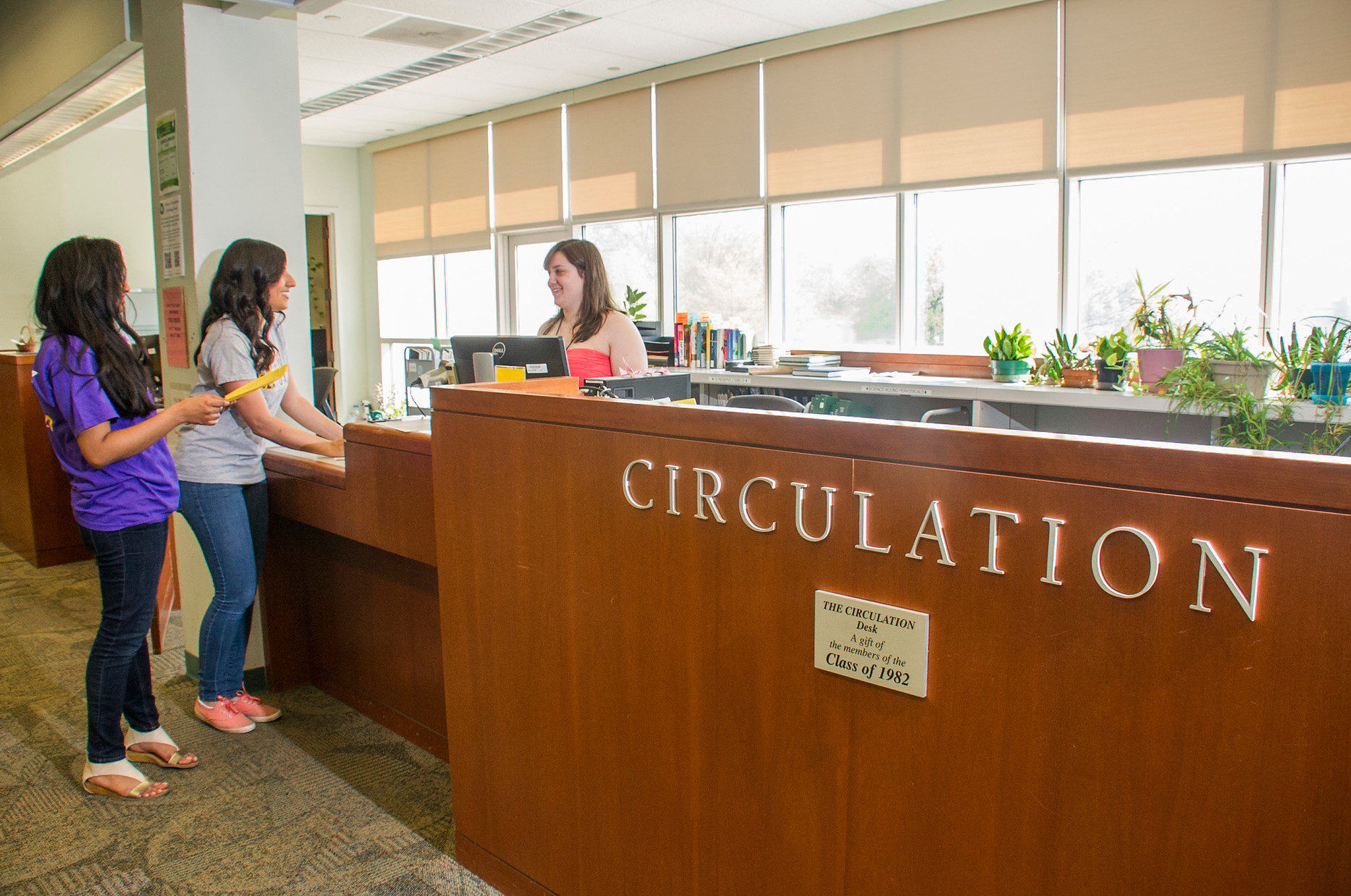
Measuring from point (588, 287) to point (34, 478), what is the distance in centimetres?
328

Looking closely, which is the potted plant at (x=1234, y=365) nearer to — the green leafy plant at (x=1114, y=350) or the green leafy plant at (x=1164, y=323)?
the green leafy plant at (x=1164, y=323)

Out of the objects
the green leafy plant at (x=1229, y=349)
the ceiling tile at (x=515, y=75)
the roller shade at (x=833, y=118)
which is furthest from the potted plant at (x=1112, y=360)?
the ceiling tile at (x=515, y=75)

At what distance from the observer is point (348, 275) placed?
953cm

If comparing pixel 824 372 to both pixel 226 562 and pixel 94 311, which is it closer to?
pixel 226 562

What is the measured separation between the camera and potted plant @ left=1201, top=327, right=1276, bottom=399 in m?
2.71

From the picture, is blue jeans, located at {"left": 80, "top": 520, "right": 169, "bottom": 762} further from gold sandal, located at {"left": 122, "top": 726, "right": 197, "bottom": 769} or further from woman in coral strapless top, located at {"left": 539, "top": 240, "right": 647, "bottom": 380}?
woman in coral strapless top, located at {"left": 539, "top": 240, "right": 647, "bottom": 380}

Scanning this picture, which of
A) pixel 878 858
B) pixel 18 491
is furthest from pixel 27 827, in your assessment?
pixel 18 491

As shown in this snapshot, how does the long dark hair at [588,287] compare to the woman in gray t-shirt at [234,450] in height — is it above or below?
above

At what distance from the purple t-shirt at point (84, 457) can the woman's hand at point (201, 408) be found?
4.0 inches

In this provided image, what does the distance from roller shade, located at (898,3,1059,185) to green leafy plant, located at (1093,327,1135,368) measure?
3.45ft

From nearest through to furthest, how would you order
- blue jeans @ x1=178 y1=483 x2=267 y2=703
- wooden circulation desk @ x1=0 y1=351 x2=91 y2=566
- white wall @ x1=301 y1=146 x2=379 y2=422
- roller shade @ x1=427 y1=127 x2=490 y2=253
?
blue jeans @ x1=178 y1=483 x2=267 y2=703
wooden circulation desk @ x1=0 y1=351 x2=91 y2=566
roller shade @ x1=427 y1=127 x2=490 y2=253
white wall @ x1=301 y1=146 x2=379 y2=422

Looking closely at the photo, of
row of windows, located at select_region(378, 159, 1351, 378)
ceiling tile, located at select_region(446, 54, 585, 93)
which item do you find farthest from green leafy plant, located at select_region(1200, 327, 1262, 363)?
ceiling tile, located at select_region(446, 54, 585, 93)

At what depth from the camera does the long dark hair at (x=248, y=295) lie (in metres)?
2.70

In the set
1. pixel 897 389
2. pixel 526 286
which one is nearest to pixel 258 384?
pixel 897 389
